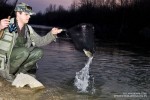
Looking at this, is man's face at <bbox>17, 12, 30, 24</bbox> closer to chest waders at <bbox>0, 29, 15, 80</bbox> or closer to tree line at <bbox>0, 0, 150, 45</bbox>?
chest waders at <bbox>0, 29, 15, 80</bbox>

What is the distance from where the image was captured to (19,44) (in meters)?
6.37

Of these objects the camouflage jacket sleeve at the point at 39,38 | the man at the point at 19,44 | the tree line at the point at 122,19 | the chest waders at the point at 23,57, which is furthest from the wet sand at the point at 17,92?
the tree line at the point at 122,19

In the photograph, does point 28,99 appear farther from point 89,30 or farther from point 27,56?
point 89,30

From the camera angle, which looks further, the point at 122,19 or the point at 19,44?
the point at 122,19

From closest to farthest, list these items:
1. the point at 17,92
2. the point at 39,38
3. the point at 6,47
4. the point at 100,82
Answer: the point at 17,92 → the point at 6,47 → the point at 39,38 → the point at 100,82

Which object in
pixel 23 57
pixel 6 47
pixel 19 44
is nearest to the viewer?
pixel 6 47

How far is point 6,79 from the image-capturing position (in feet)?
21.2

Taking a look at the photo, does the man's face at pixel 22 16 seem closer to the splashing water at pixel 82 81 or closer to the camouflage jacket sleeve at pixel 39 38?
the camouflage jacket sleeve at pixel 39 38

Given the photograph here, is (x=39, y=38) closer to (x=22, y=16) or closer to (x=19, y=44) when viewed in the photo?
(x=19, y=44)

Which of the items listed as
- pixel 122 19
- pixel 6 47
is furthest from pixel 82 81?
pixel 122 19

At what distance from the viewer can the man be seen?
19.6ft

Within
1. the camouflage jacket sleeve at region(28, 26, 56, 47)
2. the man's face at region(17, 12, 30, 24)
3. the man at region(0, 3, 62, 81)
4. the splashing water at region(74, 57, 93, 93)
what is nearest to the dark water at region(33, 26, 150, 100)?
the splashing water at region(74, 57, 93, 93)

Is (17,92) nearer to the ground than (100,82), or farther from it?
farther from it

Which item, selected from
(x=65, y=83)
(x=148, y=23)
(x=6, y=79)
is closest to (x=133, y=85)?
(x=65, y=83)
